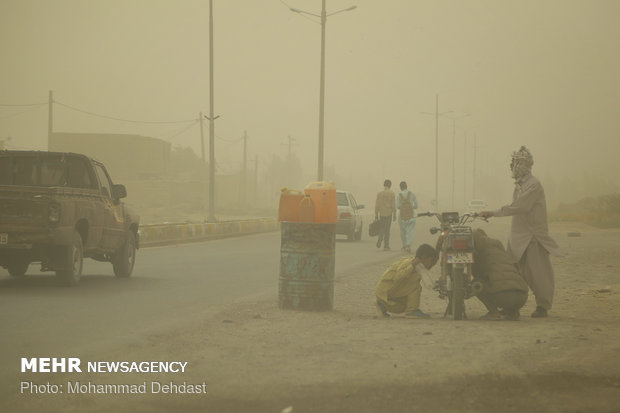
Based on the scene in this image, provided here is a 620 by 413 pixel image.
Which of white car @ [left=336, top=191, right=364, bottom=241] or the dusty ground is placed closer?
the dusty ground

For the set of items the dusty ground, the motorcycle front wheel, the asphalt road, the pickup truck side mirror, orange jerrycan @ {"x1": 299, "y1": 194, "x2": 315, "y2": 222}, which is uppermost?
the pickup truck side mirror

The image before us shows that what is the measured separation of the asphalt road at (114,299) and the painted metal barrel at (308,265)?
3.59 feet

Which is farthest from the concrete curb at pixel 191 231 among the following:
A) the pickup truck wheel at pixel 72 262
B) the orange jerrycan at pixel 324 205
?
the orange jerrycan at pixel 324 205

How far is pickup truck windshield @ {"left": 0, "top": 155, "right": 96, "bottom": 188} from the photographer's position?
14.0 meters

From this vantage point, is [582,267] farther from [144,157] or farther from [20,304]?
[144,157]

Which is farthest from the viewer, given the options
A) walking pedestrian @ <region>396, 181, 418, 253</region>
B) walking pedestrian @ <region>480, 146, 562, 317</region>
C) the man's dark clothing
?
the man's dark clothing

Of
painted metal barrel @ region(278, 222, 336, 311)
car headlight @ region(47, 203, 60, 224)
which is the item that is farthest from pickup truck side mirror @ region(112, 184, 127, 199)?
painted metal barrel @ region(278, 222, 336, 311)

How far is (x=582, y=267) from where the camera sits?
19.2m

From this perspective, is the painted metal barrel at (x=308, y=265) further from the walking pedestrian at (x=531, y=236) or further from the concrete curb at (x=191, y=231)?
the concrete curb at (x=191, y=231)

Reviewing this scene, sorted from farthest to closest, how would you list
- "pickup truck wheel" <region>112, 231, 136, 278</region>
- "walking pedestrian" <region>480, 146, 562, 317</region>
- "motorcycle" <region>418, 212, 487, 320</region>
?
"pickup truck wheel" <region>112, 231, 136, 278</region> → "walking pedestrian" <region>480, 146, 562, 317</region> → "motorcycle" <region>418, 212, 487, 320</region>

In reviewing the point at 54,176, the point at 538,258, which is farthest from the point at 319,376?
the point at 54,176

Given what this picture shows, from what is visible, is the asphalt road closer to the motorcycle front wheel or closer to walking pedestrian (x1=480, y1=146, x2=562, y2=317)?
the motorcycle front wheel

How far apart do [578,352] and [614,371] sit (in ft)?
2.85

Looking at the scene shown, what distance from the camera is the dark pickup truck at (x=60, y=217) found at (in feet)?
41.6
